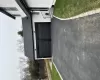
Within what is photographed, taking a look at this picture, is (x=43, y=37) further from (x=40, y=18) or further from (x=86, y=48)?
(x=86, y=48)

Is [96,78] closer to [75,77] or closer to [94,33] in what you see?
[94,33]

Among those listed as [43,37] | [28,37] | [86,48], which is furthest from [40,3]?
[86,48]

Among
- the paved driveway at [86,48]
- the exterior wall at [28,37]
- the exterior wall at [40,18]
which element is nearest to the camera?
the paved driveway at [86,48]

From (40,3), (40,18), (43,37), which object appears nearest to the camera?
(40,3)

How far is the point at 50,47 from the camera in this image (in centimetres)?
1806

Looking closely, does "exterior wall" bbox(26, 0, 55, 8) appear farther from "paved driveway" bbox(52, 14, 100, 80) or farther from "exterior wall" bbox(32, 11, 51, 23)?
"paved driveway" bbox(52, 14, 100, 80)

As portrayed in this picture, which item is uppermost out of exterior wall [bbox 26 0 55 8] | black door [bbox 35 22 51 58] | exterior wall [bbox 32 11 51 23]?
exterior wall [bbox 26 0 55 8]

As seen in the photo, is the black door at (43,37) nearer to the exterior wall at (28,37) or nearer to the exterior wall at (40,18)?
the exterior wall at (40,18)

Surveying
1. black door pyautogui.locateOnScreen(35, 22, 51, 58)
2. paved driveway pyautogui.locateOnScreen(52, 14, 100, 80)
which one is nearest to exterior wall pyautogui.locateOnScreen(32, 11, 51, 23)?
black door pyautogui.locateOnScreen(35, 22, 51, 58)

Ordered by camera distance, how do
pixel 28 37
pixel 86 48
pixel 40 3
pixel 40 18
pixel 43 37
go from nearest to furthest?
pixel 86 48 < pixel 40 3 < pixel 40 18 < pixel 43 37 < pixel 28 37

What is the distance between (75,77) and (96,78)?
248 cm

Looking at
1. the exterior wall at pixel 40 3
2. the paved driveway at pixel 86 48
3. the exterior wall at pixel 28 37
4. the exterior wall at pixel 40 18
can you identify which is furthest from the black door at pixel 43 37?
the paved driveway at pixel 86 48

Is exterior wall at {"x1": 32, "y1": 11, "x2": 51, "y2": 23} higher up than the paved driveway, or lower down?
higher up

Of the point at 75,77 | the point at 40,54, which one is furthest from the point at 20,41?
the point at 75,77
